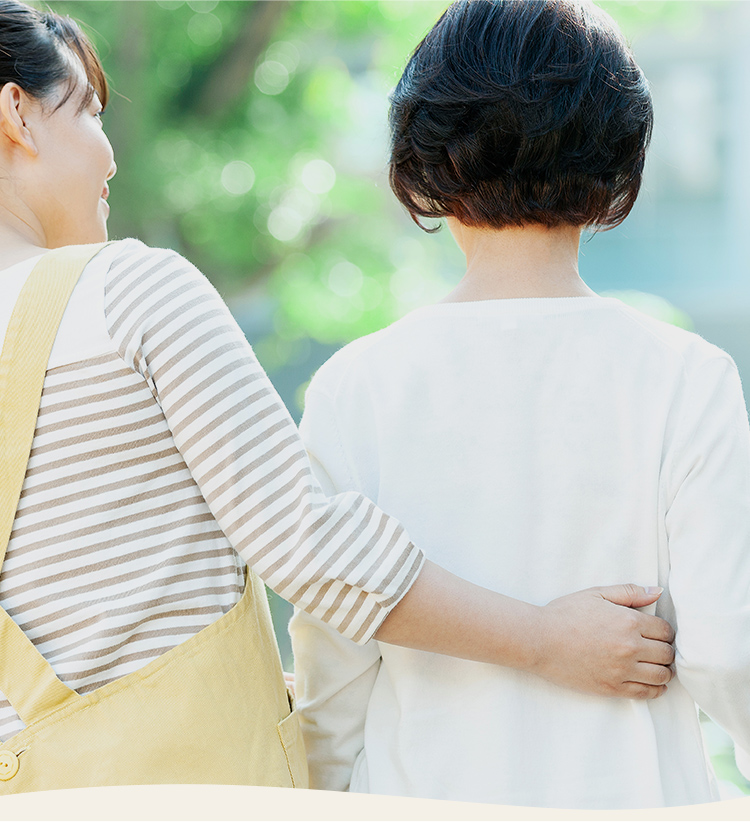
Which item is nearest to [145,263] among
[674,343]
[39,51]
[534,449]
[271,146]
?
[39,51]

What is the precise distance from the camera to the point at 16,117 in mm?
932

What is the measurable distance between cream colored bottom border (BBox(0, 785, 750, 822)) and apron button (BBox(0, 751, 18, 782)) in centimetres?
2

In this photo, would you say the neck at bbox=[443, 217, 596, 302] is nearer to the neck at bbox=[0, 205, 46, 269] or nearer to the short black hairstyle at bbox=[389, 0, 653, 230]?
the short black hairstyle at bbox=[389, 0, 653, 230]

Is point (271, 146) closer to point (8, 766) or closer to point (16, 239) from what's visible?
point (16, 239)

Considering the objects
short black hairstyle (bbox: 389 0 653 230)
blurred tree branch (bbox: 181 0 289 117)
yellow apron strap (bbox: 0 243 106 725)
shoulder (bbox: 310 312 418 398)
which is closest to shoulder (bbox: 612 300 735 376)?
short black hairstyle (bbox: 389 0 653 230)

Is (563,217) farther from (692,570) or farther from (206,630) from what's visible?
(206,630)

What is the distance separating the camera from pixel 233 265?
3754 mm

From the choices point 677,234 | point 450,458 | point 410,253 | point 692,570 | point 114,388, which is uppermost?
point 114,388

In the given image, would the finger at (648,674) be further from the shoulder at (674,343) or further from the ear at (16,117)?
the ear at (16,117)

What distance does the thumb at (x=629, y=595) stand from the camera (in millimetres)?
898

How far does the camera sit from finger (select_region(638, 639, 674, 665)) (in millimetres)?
887

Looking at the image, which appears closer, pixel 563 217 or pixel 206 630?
pixel 206 630

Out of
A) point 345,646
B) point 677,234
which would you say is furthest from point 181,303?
point 677,234

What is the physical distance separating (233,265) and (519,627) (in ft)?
10.2
